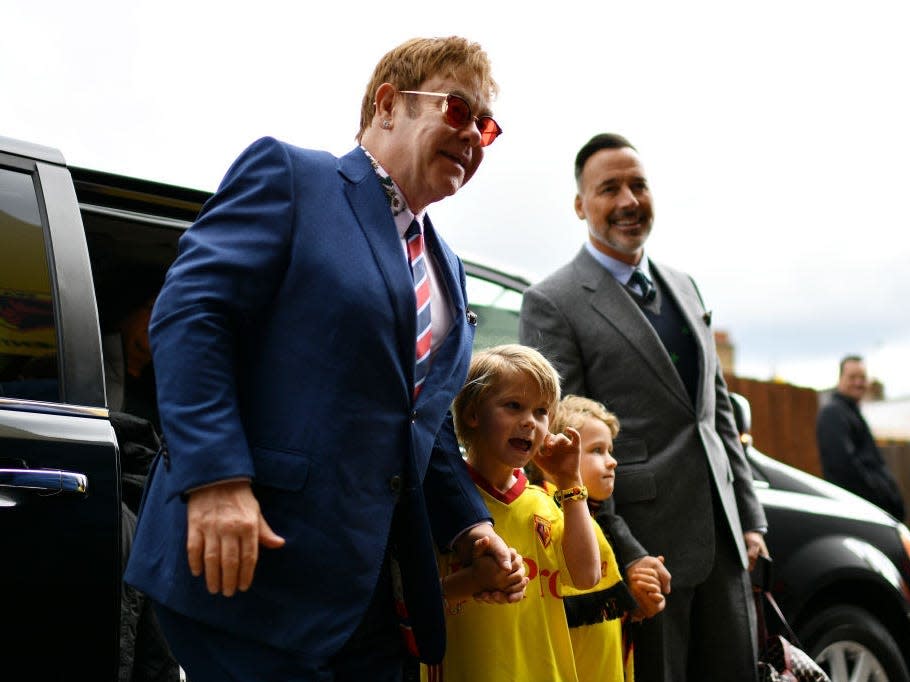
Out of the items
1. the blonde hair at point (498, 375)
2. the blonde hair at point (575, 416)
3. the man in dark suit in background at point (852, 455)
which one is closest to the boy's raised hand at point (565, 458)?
the blonde hair at point (498, 375)

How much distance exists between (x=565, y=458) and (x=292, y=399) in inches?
36.2

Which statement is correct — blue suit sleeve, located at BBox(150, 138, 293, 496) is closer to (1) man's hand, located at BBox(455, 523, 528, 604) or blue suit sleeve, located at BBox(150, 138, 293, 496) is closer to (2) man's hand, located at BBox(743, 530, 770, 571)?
(1) man's hand, located at BBox(455, 523, 528, 604)

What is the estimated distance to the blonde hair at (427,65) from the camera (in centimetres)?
191

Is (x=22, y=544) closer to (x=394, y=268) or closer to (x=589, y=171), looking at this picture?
(x=394, y=268)

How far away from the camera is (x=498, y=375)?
236cm

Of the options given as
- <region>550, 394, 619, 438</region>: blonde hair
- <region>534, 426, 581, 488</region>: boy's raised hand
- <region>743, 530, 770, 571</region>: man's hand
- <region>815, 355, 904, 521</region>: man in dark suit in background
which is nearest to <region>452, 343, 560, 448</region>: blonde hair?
<region>534, 426, 581, 488</region>: boy's raised hand

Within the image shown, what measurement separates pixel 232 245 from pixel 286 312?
14cm

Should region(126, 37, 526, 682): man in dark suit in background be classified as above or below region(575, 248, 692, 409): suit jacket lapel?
below

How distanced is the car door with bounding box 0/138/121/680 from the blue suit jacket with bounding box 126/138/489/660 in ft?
1.12

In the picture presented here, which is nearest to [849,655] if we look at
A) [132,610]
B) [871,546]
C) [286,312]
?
[871,546]

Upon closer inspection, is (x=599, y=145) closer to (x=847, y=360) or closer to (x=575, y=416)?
(x=575, y=416)

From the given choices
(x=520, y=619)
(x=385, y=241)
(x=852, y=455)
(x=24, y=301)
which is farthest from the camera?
(x=852, y=455)

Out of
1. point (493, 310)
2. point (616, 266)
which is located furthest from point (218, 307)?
point (493, 310)

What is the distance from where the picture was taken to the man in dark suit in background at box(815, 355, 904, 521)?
713 centimetres
